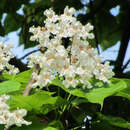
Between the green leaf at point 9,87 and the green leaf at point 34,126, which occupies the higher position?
the green leaf at point 9,87

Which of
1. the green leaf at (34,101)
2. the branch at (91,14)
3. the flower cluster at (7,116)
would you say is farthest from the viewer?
the branch at (91,14)

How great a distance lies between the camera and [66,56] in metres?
1.12

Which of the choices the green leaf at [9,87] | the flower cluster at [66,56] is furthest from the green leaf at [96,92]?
the green leaf at [9,87]

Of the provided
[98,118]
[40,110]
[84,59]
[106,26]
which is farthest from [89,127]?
[106,26]

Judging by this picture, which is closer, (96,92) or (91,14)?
(96,92)

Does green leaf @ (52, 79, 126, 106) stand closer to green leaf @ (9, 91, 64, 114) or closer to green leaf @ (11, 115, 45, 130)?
green leaf @ (9, 91, 64, 114)

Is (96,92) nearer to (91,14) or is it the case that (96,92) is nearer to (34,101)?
(34,101)

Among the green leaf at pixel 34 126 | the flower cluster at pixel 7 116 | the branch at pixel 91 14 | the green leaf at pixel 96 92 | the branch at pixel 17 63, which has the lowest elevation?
the green leaf at pixel 34 126

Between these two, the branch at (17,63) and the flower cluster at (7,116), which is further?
the branch at (17,63)

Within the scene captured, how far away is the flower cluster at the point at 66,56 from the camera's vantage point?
3.58 feet

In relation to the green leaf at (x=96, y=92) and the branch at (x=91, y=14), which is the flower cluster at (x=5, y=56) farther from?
the branch at (x=91, y=14)

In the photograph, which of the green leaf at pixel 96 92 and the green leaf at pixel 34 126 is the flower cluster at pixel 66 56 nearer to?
the green leaf at pixel 96 92

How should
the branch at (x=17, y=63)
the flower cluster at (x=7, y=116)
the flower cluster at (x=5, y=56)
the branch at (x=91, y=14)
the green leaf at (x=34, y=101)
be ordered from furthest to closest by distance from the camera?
the branch at (x=91, y=14)
the branch at (x=17, y=63)
the flower cluster at (x=5, y=56)
the green leaf at (x=34, y=101)
the flower cluster at (x=7, y=116)

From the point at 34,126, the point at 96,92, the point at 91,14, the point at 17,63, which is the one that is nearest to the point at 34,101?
the point at 34,126
